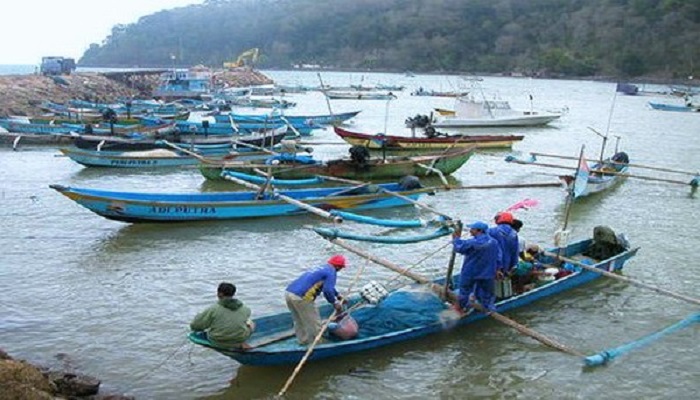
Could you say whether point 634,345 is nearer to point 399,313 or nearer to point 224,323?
point 399,313

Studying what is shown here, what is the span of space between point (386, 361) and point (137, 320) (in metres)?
4.84

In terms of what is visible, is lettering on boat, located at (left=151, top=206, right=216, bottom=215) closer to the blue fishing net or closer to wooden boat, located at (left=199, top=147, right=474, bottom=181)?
wooden boat, located at (left=199, top=147, right=474, bottom=181)

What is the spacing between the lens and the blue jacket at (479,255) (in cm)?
1152

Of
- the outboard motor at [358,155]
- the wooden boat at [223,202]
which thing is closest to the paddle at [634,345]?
the wooden boat at [223,202]

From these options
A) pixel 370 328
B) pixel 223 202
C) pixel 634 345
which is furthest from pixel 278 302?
pixel 634 345

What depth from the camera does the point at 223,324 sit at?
32.4 feet

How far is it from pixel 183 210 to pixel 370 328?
369 inches

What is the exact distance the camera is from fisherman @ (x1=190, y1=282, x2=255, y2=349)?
984 cm

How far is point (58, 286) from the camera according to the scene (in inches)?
583

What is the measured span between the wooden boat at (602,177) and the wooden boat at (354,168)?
489 cm

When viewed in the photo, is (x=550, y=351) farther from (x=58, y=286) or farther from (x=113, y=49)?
(x=113, y=49)

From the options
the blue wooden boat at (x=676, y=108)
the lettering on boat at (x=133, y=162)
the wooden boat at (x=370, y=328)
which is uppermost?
the blue wooden boat at (x=676, y=108)

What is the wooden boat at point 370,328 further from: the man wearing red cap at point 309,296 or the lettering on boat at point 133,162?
the lettering on boat at point 133,162

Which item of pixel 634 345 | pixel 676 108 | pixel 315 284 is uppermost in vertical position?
pixel 676 108
